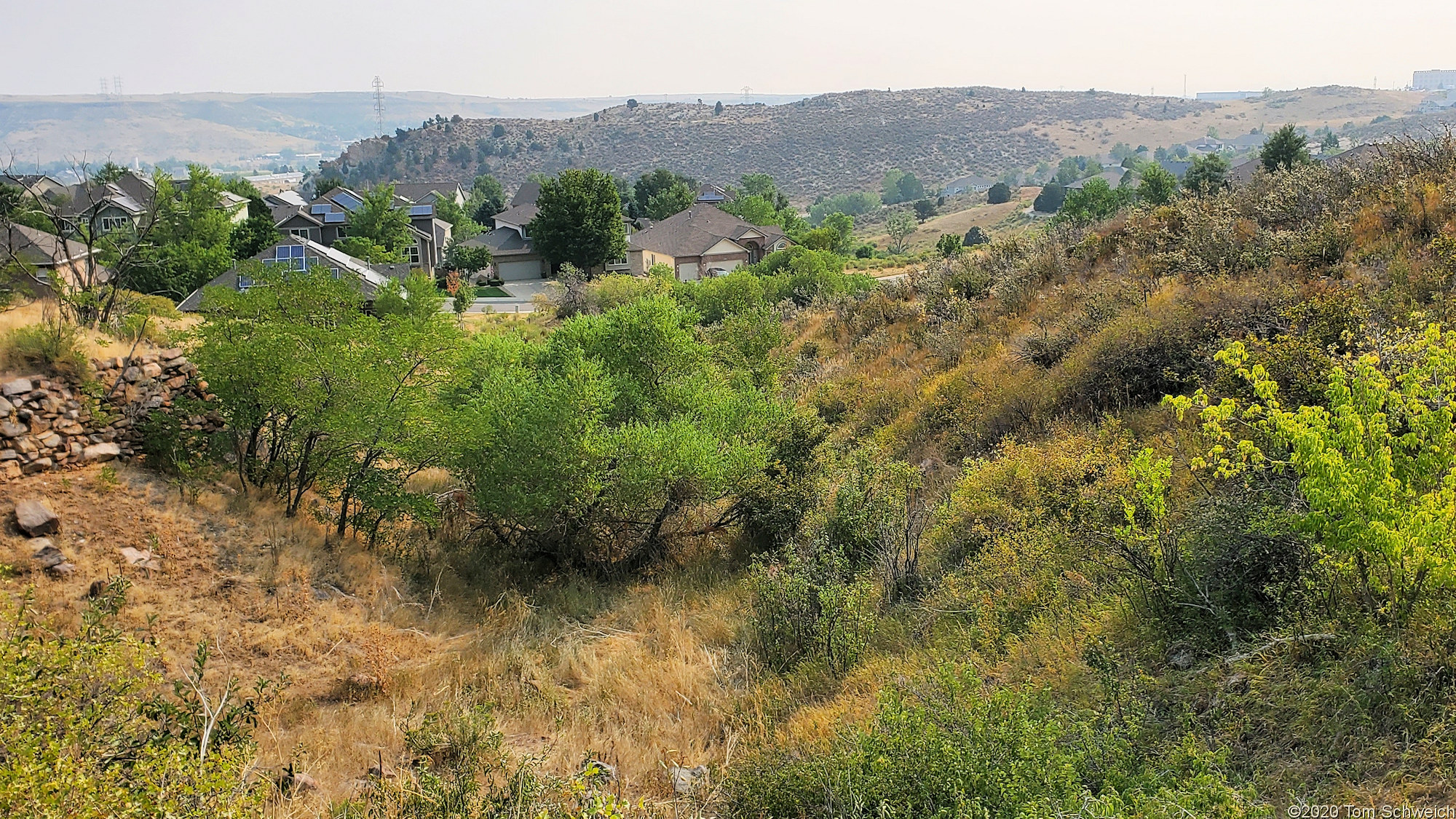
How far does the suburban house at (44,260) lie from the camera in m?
13.0

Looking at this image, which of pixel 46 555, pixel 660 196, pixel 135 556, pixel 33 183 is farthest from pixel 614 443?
pixel 660 196

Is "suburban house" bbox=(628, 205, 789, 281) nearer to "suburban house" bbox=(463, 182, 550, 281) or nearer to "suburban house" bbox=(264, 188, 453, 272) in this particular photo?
"suburban house" bbox=(463, 182, 550, 281)

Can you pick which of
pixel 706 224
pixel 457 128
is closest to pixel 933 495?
pixel 706 224

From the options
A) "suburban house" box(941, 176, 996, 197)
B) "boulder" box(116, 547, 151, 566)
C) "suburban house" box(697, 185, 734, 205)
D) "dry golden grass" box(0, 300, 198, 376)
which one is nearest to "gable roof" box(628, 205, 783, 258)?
"suburban house" box(697, 185, 734, 205)

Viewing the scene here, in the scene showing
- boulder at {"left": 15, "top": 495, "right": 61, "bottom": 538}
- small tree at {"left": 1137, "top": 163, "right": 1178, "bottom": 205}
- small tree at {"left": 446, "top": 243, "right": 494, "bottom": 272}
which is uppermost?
small tree at {"left": 1137, "top": 163, "right": 1178, "bottom": 205}

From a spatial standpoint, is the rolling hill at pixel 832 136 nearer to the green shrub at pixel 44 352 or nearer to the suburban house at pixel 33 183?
the suburban house at pixel 33 183

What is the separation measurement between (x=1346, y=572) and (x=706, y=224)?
54.3 metres

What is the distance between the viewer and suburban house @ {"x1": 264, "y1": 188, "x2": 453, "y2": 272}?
53719 mm

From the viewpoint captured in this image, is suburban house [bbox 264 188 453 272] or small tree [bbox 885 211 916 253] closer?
suburban house [bbox 264 188 453 272]

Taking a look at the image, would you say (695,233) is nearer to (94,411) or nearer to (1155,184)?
(1155,184)

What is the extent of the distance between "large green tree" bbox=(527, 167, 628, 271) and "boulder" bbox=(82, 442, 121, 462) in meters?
42.3

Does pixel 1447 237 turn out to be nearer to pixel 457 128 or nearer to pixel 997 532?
pixel 997 532

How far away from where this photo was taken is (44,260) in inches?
1259

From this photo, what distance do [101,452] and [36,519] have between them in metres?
1.55
